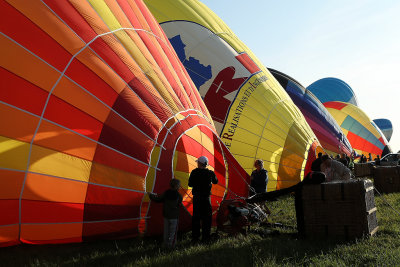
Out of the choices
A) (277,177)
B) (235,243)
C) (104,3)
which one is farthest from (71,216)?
(277,177)

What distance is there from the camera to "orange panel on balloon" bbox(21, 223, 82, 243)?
3.95m

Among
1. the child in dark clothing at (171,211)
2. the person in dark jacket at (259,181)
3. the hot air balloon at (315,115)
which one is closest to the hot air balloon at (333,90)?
the hot air balloon at (315,115)

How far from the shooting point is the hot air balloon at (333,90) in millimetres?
25469

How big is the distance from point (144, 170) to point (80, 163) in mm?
672

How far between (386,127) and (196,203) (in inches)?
1317

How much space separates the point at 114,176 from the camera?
13.7 feet

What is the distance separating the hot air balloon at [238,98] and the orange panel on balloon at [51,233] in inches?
163

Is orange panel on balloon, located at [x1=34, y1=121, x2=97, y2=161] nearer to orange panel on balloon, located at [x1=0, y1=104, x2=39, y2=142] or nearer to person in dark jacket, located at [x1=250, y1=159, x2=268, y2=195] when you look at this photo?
orange panel on balloon, located at [x1=0, y1=104, x2=39, y2=142]

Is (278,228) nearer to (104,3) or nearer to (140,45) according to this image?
(140,45)

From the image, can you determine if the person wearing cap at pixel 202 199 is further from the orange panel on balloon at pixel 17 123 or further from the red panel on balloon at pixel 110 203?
the orange panel on balloon at pixel 17 123

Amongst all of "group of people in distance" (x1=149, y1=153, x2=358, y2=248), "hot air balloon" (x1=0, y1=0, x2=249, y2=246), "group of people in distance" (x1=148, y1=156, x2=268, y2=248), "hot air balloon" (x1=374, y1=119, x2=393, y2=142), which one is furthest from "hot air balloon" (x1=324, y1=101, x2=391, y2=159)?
"hot air balloon" (x1=0, y1=0, x2=249, y2=246)

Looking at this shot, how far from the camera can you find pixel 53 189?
394 centimetres

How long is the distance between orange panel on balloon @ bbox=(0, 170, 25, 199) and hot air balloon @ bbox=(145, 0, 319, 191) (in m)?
4.46

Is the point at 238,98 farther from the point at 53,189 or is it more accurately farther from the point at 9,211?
the point at 9,211
